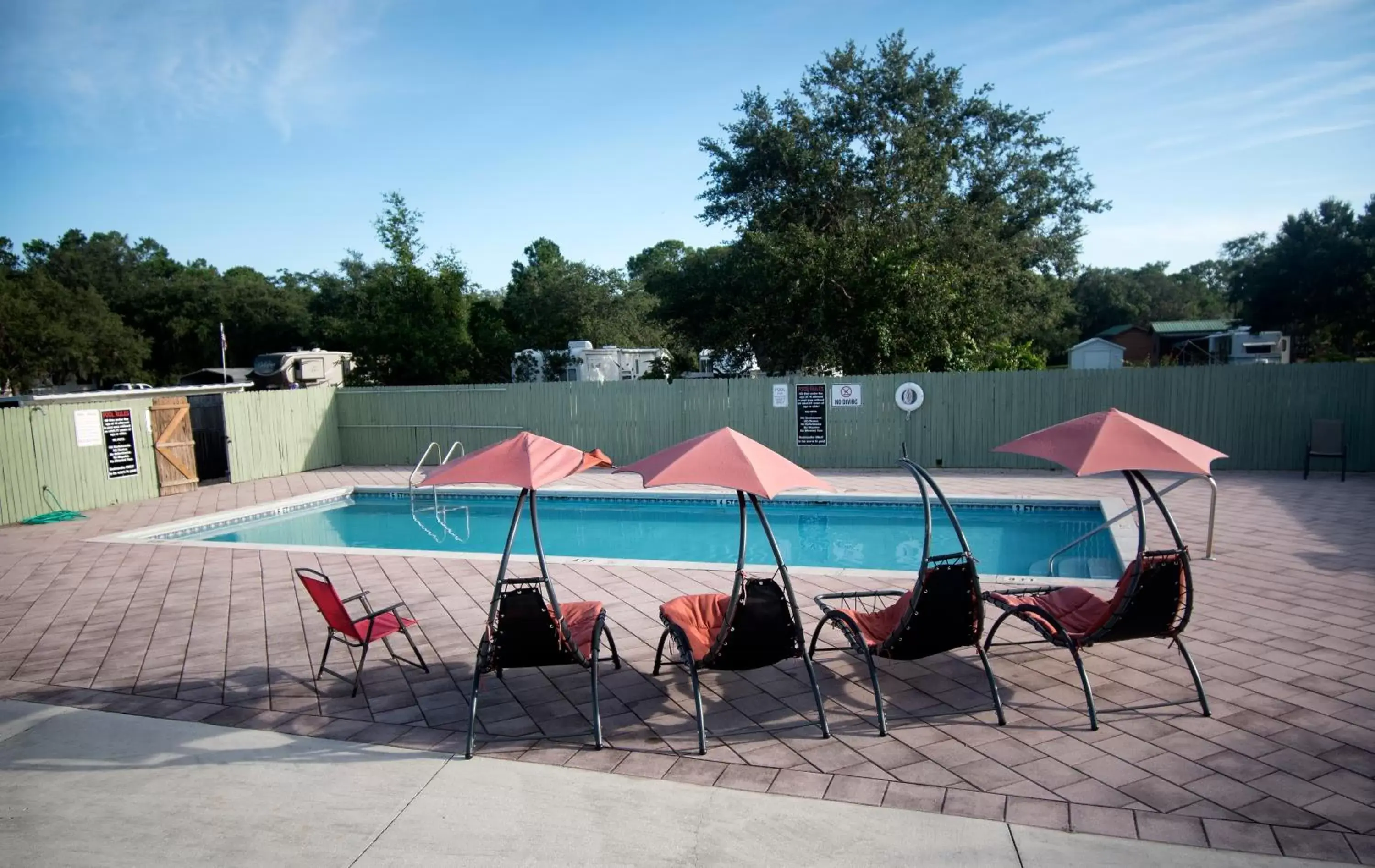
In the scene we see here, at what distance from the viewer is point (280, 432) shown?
53.2 ft

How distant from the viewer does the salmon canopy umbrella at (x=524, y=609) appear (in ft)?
14.0

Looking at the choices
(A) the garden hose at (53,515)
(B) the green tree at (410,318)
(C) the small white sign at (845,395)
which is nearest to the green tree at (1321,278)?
(C) the small white sign at (845,395)

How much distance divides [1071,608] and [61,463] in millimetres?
13931

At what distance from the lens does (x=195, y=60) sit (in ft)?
42.3

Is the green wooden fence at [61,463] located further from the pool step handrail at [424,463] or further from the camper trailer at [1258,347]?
the camper trailer at [1258,347]

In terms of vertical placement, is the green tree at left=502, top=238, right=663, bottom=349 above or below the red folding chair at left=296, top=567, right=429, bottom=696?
above

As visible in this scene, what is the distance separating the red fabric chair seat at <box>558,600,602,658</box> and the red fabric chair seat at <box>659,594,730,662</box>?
42 cm

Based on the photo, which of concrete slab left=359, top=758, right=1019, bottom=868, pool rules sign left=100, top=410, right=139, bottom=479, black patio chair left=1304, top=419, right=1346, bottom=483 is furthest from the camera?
pool rules sign left=100, top=410, right=139, bottom=479

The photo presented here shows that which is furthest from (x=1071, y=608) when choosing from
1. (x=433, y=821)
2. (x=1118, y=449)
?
(x=433, y=821)

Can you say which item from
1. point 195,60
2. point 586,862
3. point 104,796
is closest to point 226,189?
point 195,60

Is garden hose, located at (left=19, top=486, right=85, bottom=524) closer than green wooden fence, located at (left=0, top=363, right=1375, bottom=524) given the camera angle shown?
Yes

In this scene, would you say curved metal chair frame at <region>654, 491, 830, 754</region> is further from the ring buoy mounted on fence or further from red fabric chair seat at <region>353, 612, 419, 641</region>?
the ring buoy mounted on fence

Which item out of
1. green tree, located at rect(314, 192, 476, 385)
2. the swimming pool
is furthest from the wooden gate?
green tree, located at rect(314, 192, 476, 385)

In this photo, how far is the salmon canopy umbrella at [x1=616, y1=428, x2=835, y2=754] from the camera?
4.25 metres
